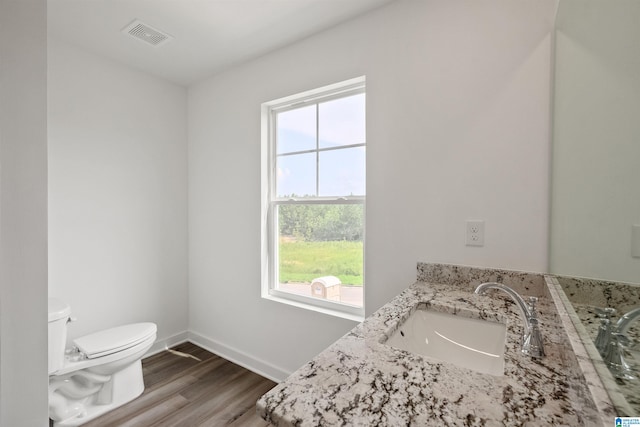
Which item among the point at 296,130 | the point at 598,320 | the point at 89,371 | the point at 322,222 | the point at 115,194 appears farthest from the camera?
the point at 115,194

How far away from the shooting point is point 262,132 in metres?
2.33

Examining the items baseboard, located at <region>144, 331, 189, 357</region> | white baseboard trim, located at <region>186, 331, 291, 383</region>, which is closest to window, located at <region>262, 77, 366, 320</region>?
white baseboard trim, located at <region>186, 331, 291, 383</region>

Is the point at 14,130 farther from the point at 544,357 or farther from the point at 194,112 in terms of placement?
the point at 544,357

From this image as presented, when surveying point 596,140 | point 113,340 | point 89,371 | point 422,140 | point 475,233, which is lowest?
point 89,371

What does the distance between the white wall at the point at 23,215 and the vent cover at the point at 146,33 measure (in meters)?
0.71

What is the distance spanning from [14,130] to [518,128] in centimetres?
220

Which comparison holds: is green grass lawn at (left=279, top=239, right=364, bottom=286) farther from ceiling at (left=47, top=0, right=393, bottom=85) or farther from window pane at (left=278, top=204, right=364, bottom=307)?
ceiling at (left=47, top=0, right=393, bottom=85)

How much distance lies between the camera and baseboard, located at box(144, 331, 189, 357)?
2.61 meters

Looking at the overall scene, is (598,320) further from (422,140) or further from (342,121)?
(342,121)

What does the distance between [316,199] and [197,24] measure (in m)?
1.39

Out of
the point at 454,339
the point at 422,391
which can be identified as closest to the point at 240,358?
the point at 454,339

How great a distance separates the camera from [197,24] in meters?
1.92

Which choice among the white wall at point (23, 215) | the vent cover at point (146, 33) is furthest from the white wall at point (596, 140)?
the vent cover at point (146, 33)

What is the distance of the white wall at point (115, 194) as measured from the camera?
2.14 metres
